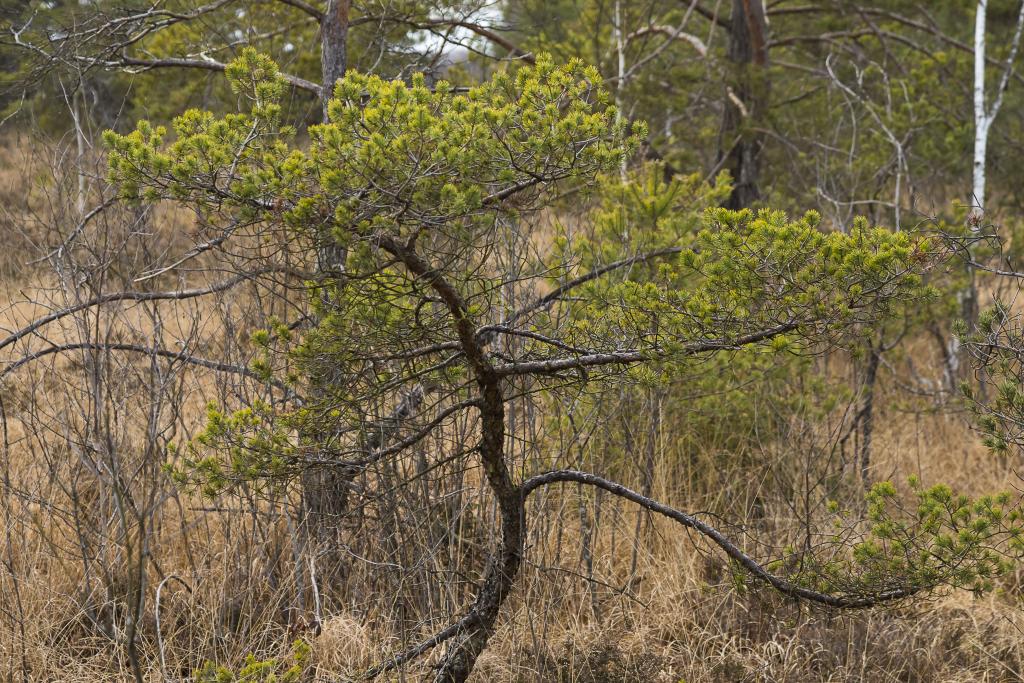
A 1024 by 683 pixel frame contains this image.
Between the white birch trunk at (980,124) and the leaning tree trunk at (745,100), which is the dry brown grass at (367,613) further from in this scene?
the leaning tree trunk at (745,100)

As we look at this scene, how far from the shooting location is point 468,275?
119 inches

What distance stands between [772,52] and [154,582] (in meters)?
10.5

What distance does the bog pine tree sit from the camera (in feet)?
8.15

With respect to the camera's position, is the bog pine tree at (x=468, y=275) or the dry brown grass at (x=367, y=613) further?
the dry brown grass at (x=367, y=613)

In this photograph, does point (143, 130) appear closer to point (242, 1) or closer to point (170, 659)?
point (170, 659)

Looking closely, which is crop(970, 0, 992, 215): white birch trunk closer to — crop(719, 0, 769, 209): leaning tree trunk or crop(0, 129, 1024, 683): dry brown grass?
crop(719, 0, 769, 209): leaning tree trunk

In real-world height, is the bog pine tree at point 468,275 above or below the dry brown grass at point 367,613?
above

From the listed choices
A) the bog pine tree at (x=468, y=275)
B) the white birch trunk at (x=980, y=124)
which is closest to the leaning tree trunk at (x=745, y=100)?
the white birch trunk at (x=980, y=124)

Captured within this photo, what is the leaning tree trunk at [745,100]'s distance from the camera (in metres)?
7.59

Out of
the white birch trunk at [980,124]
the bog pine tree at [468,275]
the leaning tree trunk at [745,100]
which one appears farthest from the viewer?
the leaning tree trunk at [745,100]

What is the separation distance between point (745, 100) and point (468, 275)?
554 centimetres

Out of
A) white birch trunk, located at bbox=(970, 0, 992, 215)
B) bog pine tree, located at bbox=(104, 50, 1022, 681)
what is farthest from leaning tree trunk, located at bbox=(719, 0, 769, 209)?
bog pine tree, located at bbox=(104, 50, 1022, 681)

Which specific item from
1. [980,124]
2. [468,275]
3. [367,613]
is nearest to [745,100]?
[980,124]

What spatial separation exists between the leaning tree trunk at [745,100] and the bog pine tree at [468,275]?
4435mm
